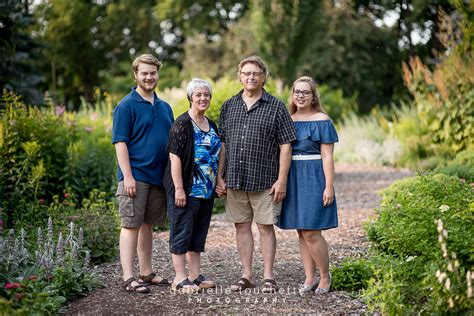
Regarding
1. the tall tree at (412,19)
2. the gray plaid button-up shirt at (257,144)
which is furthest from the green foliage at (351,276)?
the tall tree at (412,19)

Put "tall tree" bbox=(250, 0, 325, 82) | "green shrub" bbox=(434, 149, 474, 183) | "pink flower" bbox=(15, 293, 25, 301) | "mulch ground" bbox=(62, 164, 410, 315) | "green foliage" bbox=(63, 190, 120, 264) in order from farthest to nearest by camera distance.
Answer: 1. "tall tree" bbox=(250, 0, 325, 82)
2. "green shrub" bbox=(434, 149, 474, 183)
3. "green foliage" bbox=(63, 190, 120, 264)
4. "mulch ground" bbox=(62, 164, 410, 315)
5. "pink flower" bbox=(15, 293, 25, 301)

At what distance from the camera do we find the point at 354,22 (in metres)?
23.7

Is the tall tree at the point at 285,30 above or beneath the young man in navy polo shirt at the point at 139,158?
above

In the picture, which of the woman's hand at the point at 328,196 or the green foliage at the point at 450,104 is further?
the green foliage at the point at 450,104

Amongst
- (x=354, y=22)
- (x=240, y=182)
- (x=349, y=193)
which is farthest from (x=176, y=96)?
(x=354, y=22)

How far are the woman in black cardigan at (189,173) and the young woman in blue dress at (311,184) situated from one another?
A: 0.59 meters

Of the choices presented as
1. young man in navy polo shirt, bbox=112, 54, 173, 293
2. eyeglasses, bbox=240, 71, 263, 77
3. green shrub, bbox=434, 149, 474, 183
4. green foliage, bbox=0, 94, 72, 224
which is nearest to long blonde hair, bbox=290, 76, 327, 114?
eyeglasses, bbox=240, 71, 263, 77

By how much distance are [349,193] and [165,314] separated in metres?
6.00

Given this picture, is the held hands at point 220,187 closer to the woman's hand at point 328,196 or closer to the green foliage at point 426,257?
the woman's hand at point 328,196

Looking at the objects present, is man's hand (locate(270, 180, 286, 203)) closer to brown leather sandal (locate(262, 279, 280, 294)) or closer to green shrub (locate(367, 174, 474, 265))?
brown leather sandal (locate(262, 279, 280, 294))

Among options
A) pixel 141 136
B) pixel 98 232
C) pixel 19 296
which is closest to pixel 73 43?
pixel 98 232

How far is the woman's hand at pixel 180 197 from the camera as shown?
163 inches

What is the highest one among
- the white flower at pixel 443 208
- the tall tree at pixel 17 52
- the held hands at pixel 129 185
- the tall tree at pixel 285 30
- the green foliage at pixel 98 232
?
the tall tree at pixel 285 30

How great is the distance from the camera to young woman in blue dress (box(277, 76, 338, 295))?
165 inches
